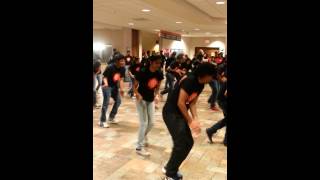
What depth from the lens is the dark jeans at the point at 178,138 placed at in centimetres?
372

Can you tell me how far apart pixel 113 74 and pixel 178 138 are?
339 cm

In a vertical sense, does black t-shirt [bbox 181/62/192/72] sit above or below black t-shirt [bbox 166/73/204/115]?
above

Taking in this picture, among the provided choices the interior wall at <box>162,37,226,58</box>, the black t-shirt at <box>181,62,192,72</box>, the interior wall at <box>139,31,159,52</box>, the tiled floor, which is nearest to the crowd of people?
the tiled floor

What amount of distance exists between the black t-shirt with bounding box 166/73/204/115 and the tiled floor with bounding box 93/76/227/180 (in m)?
0.99

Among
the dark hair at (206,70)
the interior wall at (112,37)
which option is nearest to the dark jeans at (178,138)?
the dark hair at (206,70)

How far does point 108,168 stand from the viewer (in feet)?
14.5

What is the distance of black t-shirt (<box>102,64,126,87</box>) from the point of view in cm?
673

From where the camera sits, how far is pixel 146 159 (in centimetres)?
481

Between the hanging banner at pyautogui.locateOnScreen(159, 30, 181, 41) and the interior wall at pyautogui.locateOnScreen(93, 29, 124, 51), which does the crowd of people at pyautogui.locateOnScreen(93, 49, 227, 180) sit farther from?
the interior wall at pyautogui.locateOnScreen(93, 29, 124, 51)

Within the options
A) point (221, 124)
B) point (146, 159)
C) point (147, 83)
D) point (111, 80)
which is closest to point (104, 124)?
point (111, 80)

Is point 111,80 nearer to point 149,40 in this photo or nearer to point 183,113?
point 183,113

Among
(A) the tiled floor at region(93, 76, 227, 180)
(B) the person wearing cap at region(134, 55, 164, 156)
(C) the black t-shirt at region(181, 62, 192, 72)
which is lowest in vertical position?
(A) the tiled floor at region(93, 76, 227, 180)
